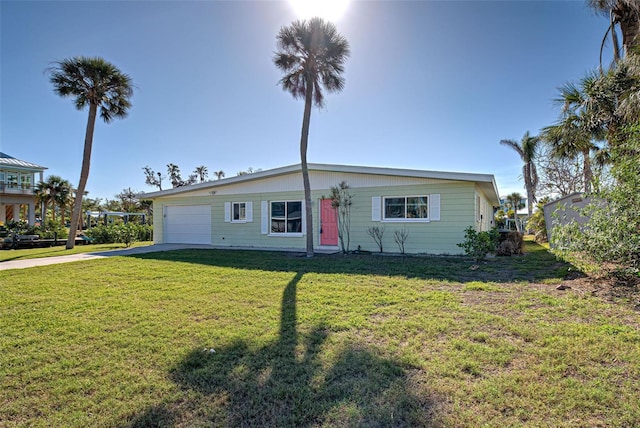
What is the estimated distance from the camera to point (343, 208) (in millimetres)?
12125

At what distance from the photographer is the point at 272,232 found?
13.6 meters

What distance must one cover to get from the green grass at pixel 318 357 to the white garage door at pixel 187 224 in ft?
31.4

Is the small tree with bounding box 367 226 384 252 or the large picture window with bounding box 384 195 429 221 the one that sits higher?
the large picture window with bounding box 384 195 429 221

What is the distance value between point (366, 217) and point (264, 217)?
174 inches

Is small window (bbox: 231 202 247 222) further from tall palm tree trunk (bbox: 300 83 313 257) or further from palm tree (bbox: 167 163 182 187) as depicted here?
palm tree (bbox: 167 163 182 187)

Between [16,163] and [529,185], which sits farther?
[16,163]

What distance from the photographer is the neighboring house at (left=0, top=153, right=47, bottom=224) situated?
1029 inches

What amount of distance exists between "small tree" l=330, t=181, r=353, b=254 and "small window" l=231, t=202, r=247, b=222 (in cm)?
440

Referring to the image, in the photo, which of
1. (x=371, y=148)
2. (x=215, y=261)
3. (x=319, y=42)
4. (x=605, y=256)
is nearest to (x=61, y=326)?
(x=215, y=261)

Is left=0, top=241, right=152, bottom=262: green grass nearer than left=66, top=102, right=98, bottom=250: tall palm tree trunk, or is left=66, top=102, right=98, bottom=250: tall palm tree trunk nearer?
left=0, top=241, right=152, bottom=262: green grass

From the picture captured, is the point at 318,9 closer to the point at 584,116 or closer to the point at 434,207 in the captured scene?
the point at 434,207

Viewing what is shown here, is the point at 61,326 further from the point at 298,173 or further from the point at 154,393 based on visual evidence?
the point at 298,173

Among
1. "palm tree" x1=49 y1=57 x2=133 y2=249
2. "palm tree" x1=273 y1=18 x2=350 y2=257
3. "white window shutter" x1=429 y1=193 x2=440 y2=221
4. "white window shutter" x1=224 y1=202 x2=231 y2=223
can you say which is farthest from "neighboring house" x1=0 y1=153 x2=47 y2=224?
"white window shutter" x1=429 y1=193 x2=440 y2=221

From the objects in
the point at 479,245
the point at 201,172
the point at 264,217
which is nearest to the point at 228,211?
the point at 264,217
